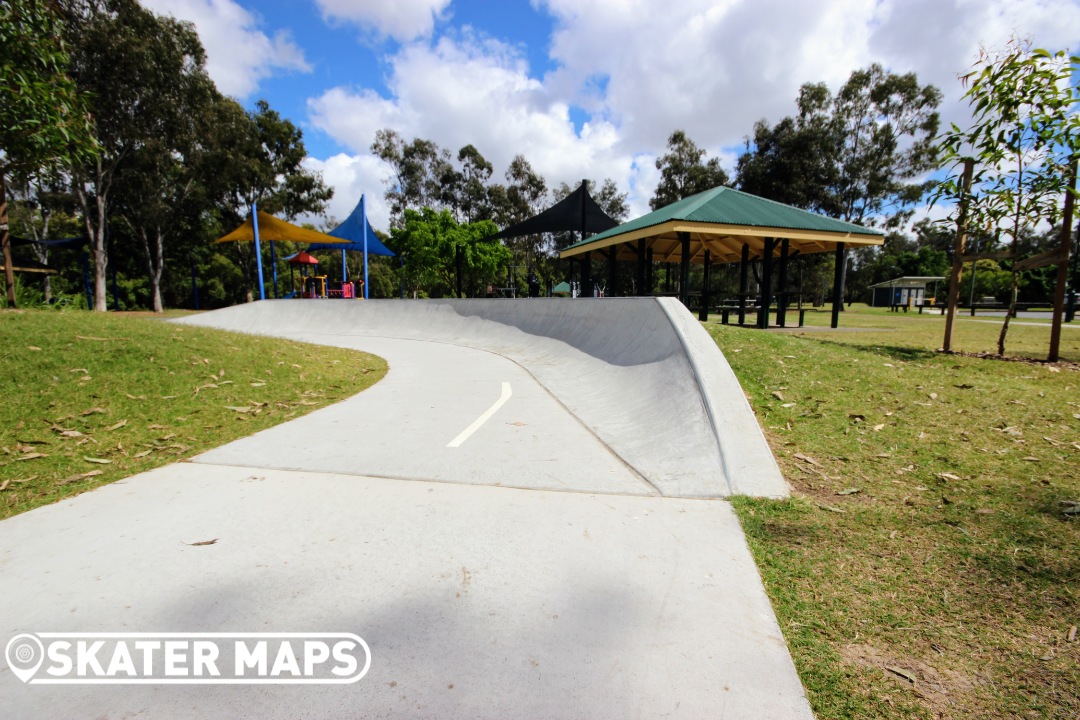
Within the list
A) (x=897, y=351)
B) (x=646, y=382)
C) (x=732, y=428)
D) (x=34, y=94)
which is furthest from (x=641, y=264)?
(x=34, y=94)

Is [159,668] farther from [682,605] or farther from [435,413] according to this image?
[435,413]

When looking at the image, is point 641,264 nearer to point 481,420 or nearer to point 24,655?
point 481,420

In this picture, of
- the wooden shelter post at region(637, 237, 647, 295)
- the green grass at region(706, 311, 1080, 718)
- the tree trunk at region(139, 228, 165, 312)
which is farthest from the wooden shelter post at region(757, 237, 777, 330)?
the tree trunk at region(139, 228, 165, 312)

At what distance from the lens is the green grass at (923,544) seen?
178 centimetres

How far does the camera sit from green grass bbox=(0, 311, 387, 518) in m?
3.93

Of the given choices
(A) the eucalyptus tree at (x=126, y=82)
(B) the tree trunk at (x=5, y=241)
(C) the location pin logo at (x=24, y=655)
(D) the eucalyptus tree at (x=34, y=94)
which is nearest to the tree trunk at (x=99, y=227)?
(A) the eucalyptus tree at (x=126, y=82)

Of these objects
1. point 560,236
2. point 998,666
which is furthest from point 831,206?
point 998,666

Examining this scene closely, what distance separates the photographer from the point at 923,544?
2727 mm

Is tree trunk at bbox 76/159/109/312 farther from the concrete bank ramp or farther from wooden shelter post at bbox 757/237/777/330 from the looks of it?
wooden shelter post at bbox 757/237/777/330

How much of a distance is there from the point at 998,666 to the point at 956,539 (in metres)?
1.14

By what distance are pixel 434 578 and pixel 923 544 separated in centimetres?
269

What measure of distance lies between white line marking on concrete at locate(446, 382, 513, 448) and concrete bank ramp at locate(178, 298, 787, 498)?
2.31 feet

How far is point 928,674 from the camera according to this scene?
1.80m

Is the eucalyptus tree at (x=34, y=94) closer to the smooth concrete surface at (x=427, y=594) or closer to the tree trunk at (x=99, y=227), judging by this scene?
the smooth concrete surface at (x=427, y=594)
